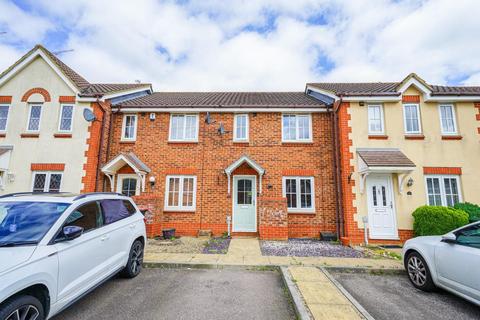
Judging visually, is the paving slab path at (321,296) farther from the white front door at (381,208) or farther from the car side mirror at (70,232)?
the white front door at (381,208)

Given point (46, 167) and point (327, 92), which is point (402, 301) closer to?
point (327, 92)

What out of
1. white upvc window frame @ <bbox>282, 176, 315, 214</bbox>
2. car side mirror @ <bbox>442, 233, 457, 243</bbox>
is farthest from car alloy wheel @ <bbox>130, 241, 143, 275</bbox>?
car side mirror @ <bbox>442, 233, 457, 243</bbox>

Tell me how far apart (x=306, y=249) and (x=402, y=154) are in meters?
5.43

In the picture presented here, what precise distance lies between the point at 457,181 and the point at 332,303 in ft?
28.3

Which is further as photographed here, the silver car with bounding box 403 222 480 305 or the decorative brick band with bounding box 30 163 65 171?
the decorative brick band with bounding box 30 163 65 171

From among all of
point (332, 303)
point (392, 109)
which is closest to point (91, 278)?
point (332, 303)

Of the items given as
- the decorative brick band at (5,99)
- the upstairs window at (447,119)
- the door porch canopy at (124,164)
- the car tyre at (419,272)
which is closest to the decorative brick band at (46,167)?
the door porch canopy at (124,164)

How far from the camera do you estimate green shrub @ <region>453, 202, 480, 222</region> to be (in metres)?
7.41

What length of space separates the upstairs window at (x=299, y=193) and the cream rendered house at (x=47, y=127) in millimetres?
8409

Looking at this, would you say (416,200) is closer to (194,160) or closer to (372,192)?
(372,192)

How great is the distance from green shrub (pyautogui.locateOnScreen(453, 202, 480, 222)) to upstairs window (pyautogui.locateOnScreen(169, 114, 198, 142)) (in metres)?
10.7

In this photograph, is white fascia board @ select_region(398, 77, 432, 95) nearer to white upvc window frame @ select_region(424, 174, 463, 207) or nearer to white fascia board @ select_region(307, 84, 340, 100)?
white fascia board @ select_region(307, 84, 340, 100)

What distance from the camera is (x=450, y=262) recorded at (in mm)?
3945

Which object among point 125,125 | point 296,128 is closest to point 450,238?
point 296,128
